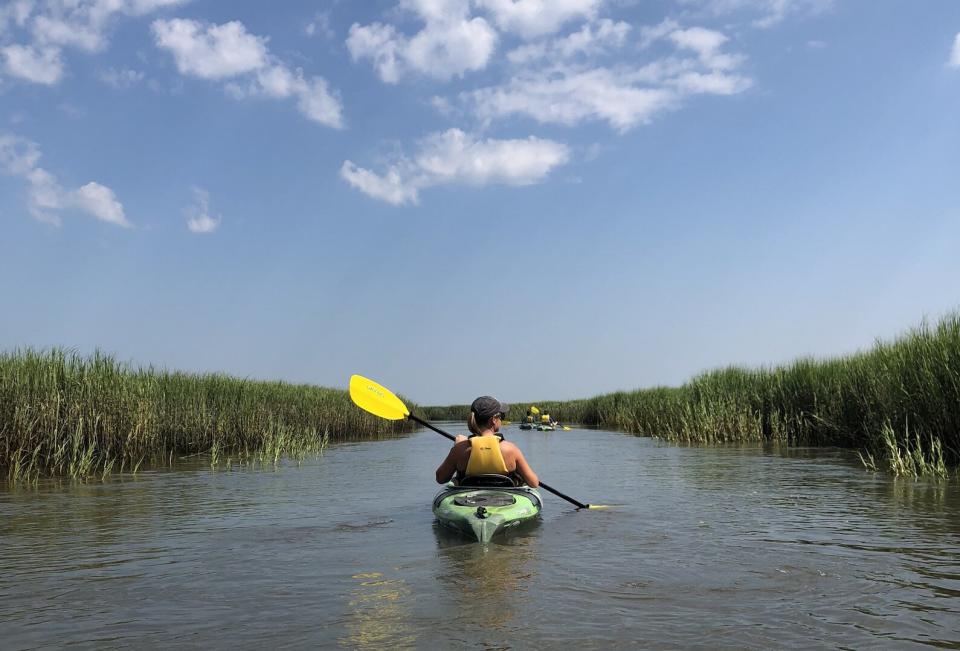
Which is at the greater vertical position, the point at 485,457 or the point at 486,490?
the point at 485,457

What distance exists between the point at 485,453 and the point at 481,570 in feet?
5.76

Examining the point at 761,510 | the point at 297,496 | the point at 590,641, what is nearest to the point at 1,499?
the point at 297,496

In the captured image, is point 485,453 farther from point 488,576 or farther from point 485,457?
point 488,576

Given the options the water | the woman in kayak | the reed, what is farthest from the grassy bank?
the reed

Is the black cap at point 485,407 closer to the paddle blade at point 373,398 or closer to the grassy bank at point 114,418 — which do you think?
the paddle blade at point 373,398

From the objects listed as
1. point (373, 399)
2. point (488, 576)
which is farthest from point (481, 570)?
point (373, 399)

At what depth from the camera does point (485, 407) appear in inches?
272

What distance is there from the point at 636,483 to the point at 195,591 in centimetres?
720

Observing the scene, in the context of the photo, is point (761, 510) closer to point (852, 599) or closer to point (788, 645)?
point (852, 599)

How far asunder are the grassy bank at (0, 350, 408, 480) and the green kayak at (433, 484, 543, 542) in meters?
7.21

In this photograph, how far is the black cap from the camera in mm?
6902

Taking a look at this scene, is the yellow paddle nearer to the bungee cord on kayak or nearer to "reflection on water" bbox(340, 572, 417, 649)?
the bungee cord on kayak

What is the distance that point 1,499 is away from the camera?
893 centimetres

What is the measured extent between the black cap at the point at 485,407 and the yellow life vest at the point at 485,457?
0.21 m
